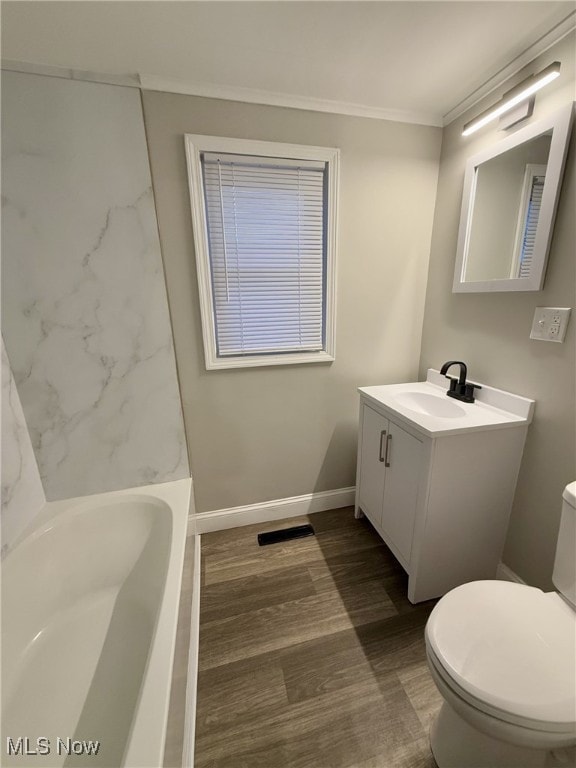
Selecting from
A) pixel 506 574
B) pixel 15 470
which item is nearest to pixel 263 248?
pixel 15 470

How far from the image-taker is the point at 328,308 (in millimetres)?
1744

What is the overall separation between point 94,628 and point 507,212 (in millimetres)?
2496

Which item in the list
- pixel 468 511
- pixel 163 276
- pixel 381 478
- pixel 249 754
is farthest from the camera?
pixel 381 478

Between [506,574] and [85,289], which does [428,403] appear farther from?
[85,289]

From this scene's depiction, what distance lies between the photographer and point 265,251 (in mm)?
1607

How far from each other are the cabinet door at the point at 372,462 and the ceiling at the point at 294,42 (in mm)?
1498

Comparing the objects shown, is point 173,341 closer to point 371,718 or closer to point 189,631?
point 189,631

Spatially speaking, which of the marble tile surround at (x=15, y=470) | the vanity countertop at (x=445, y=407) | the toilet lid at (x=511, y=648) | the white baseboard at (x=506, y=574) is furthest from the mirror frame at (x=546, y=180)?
the marble tile surround at (x=15, y=470)

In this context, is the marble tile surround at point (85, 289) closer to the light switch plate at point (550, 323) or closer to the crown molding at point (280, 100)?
the crown molding at point (280, 100)

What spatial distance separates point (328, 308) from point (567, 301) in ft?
3.33

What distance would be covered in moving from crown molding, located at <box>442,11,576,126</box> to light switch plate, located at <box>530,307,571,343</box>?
938 mm

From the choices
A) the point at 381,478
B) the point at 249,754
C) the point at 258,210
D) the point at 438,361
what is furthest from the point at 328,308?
the point at 249,754

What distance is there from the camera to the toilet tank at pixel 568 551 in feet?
3.10

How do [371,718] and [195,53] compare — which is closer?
[371,718]
